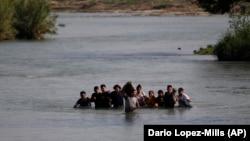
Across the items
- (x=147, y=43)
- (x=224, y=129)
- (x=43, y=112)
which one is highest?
(x=224, y=129)

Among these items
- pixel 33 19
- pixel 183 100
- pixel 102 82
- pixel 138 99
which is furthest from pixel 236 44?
pixel 33 19

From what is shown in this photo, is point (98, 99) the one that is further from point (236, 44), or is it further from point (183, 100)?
point (236, 44)

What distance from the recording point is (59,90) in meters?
51.6

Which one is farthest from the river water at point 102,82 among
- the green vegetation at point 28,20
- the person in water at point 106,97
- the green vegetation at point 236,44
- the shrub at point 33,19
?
the shrub at point 33,19

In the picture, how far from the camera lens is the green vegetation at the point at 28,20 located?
105562mm

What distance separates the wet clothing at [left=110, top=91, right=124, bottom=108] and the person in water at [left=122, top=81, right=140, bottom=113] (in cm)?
70

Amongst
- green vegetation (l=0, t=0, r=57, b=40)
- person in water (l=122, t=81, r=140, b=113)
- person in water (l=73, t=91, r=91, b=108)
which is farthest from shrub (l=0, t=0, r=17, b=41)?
person in water (l=122, t=81, r=140, b=113)

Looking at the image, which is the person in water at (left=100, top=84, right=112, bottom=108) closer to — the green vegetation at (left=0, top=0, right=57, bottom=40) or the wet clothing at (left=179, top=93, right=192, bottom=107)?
the wet clothing at (left=179, top=93, right=192, bottom=107)

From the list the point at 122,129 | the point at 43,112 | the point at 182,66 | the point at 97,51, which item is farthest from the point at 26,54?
the point at 122,129

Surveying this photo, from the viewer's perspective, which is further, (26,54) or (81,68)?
(26,54)

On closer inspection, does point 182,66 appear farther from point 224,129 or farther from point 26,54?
point 224,129

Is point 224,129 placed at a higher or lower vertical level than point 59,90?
higher

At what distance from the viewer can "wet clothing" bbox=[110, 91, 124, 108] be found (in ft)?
137

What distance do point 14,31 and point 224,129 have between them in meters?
80.0
